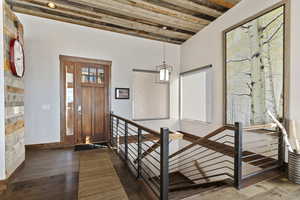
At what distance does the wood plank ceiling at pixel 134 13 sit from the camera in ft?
10.8

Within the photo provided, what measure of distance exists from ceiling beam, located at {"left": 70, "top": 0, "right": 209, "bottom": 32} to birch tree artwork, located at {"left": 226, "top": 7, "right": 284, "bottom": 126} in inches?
44.2

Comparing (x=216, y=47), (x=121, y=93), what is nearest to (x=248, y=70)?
→ (x=216, y=47)

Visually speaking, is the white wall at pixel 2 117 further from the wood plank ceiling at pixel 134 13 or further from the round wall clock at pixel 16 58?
the wood plank ceiling at pixel 134 13

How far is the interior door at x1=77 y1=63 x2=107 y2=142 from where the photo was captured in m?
4.14

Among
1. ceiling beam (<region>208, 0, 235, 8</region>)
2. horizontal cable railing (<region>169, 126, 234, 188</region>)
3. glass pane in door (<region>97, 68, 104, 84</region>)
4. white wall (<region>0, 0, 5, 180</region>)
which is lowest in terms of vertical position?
horizontal cable railing (<region>169, 126, 234, 188</region>)

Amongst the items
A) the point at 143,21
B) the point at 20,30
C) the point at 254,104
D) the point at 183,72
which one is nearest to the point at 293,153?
the point at 254,104

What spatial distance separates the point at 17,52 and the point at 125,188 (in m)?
2.89

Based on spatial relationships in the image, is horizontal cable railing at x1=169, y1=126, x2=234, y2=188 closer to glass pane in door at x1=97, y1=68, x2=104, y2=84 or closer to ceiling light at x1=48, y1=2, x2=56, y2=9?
glass pane in door at x1=97, y1=68, x2=104, y2=84

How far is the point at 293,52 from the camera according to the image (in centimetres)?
A: 248

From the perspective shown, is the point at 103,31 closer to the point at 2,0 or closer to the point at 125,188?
the point at 2,0

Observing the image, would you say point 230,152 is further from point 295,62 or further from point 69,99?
point 69,99

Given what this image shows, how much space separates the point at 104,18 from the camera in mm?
3818

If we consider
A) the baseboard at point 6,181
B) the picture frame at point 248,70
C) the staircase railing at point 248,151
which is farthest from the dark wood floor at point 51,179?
the picture frame at point 248,70

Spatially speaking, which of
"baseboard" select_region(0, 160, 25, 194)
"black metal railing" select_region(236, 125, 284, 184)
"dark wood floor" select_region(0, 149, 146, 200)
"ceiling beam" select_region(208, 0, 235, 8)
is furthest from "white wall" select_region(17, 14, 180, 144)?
"black metal railing" select_region(236, 125, 284, 184)
